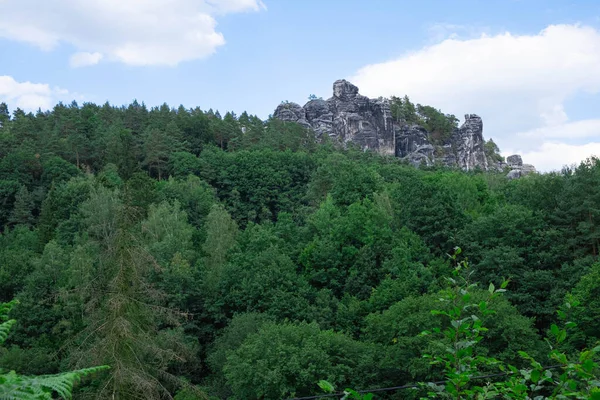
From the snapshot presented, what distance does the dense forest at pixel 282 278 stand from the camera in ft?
49.3

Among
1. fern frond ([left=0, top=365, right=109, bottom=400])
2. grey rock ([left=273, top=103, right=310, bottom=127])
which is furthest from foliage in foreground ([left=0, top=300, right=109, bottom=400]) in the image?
grey rock ([left=273, top=103, right=310, bottom=127])

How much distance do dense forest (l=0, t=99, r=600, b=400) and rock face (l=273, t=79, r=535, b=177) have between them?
108 feet

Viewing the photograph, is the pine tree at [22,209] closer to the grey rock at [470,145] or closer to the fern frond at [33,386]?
the fern frond at [33,386]

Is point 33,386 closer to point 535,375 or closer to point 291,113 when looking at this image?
point 535,375

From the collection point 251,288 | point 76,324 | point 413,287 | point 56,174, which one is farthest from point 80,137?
point 413,287

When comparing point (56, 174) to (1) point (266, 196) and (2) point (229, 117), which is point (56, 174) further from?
(2) point (229, 117)

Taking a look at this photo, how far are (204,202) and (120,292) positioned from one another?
1545 inches

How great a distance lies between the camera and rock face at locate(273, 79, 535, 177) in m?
92.3

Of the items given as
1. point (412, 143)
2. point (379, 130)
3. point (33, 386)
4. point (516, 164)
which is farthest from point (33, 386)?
point (516, 164)

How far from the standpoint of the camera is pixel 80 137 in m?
62.8

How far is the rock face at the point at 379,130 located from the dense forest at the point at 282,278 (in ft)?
108

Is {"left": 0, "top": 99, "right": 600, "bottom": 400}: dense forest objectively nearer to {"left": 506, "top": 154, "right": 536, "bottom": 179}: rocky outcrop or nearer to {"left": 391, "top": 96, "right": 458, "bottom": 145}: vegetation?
{"left": 391, "top": 96, "right": 458, "bottom": 145}: vegetation

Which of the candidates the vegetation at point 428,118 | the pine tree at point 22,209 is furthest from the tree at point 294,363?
the vegetation at point 428,118

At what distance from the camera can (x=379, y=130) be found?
92.6 metres
